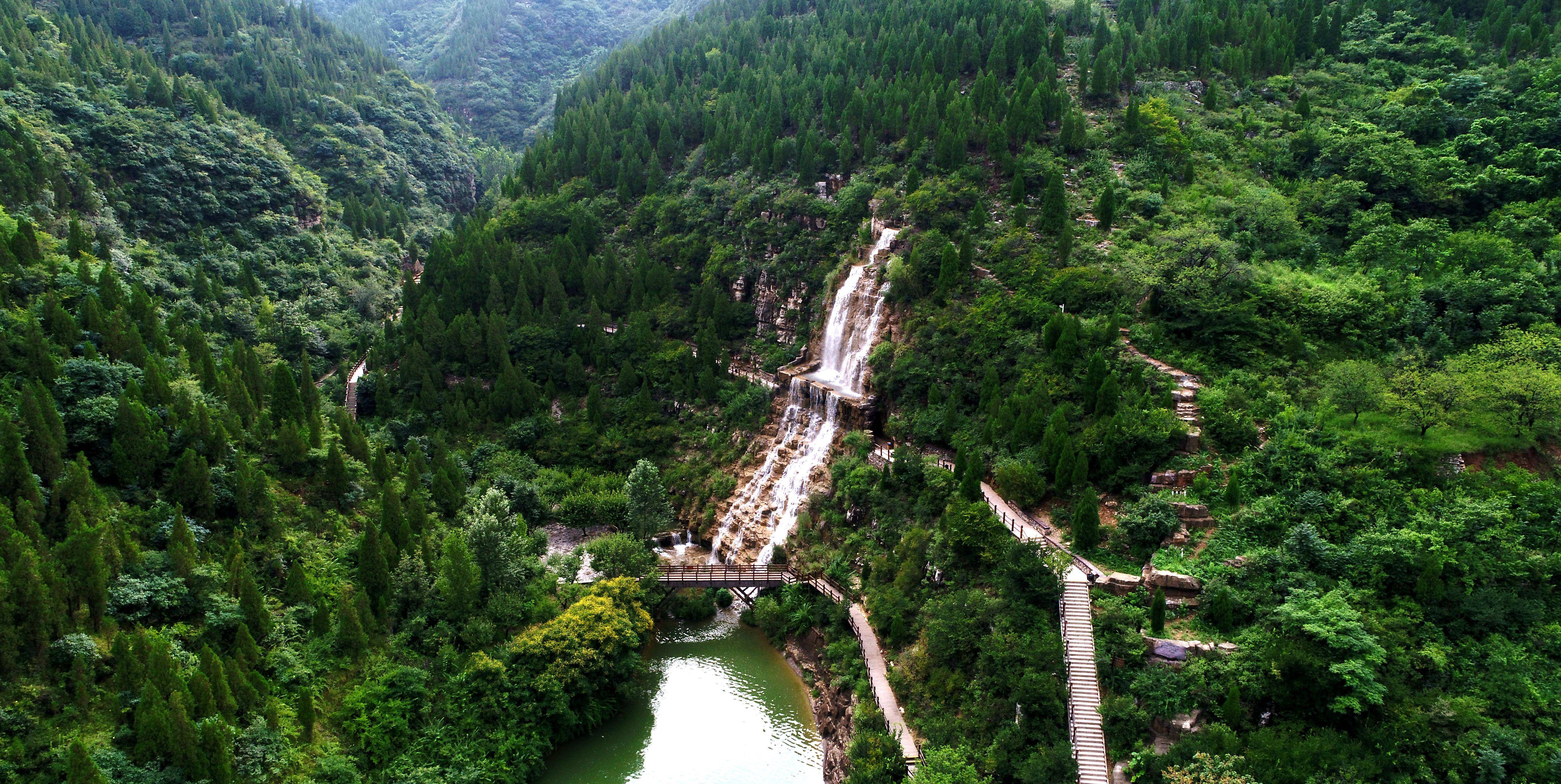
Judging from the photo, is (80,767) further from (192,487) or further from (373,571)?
(192,487)

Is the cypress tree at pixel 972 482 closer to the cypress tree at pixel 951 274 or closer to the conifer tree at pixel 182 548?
the cypress tree at pixel 951 274

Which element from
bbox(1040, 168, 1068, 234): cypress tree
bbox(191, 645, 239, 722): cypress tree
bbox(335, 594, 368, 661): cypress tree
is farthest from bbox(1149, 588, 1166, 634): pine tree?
bbox(191, 645, 239, 722): cypress tree

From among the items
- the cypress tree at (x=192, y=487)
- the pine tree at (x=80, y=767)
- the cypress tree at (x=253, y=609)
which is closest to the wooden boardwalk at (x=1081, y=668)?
the cypress tree at (x=253, y=609)

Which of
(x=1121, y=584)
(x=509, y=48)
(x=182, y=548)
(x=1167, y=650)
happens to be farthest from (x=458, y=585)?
(x=509, y=48)

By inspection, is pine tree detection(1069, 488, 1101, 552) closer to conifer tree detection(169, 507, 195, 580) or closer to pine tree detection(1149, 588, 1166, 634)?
pine tree detection(1149, 588, 1166, 634)

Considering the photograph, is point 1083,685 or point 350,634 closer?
point 1083,685

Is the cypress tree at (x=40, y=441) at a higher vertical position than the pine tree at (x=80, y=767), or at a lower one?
higher
